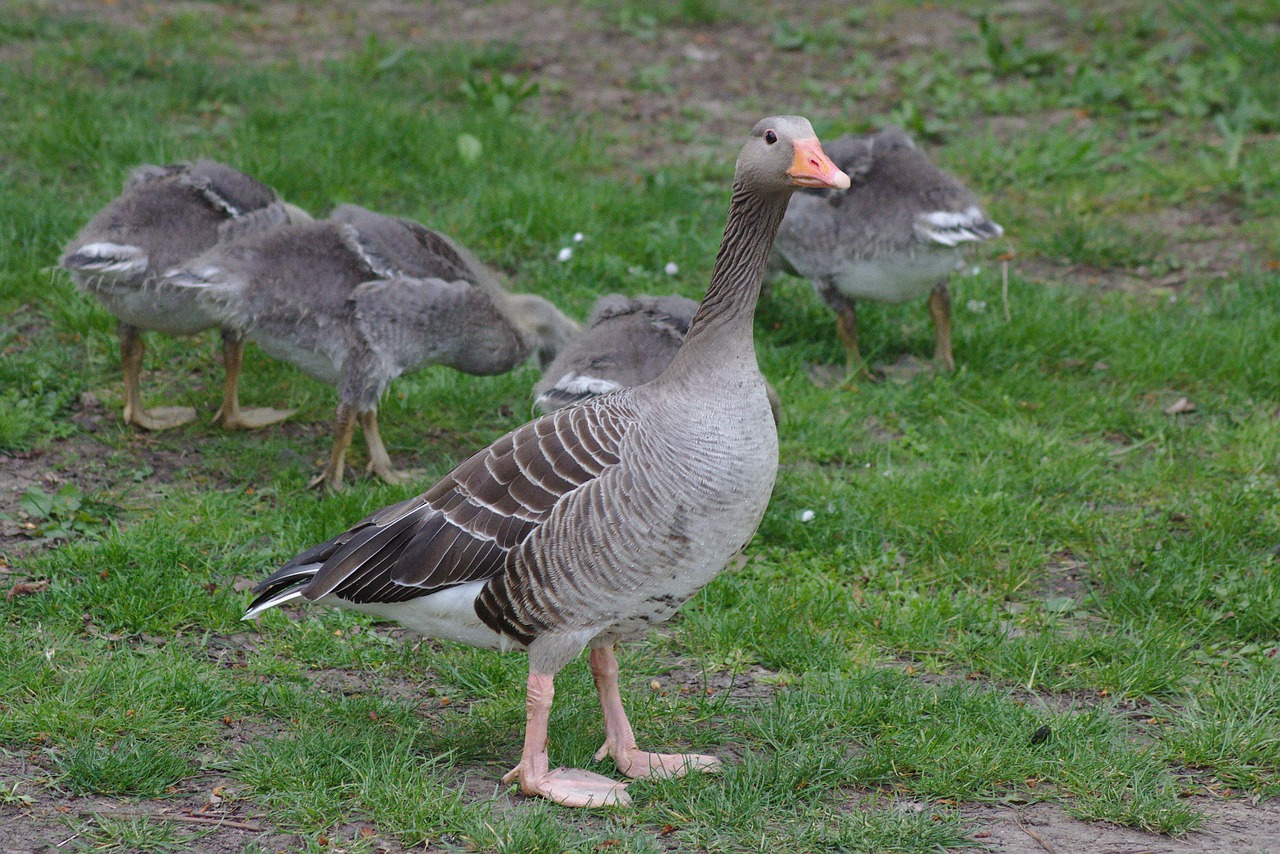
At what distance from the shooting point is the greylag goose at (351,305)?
591 centimetres

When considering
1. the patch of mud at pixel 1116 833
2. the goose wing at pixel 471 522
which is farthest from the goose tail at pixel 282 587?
the patch of mud at pixel 1116 833

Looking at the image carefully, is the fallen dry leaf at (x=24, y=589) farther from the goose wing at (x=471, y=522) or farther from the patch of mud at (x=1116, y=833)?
the patch of mud at (x=1116, y=833)

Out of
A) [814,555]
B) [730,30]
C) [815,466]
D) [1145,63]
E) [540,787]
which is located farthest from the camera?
[730,30]

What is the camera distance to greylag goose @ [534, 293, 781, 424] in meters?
5.69

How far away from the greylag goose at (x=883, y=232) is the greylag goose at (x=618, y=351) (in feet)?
4.47

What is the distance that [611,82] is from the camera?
1109 cm

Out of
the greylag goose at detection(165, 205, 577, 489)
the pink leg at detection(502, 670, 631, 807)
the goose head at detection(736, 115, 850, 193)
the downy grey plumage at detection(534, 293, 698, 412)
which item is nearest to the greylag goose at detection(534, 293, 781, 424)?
the downy grey plumage at detection(534, 293, 698, 412)

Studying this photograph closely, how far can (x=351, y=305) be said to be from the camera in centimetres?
600

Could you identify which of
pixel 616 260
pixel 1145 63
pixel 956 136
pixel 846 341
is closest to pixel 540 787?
pixel 846 341

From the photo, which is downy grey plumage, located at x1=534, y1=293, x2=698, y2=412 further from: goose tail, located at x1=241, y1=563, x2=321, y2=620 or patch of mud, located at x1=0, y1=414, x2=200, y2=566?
patch of mud, located at x1=0, y1=414, x2=200, y2=566

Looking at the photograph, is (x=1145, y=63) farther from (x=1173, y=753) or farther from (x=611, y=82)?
(x=1173, y=753)

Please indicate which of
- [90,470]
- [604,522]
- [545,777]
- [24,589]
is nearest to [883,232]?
[604,522]

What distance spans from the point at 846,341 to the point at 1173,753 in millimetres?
3465

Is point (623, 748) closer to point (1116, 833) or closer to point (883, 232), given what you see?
point (1116, 833)
